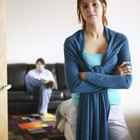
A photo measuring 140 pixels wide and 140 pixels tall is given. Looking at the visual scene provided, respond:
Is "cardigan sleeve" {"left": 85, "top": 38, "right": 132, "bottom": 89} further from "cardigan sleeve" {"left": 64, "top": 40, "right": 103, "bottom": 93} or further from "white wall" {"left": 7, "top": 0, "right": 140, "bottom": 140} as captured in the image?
"white wall" {"left": 7, "top": 0, "right": 140, "bottom": 140}

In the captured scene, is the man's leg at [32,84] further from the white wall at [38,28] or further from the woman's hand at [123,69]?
the woman's hand at [123,69]

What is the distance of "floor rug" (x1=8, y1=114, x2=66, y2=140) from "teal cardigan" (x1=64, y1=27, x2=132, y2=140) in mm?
2028

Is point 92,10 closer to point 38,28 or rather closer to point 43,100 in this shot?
point 43,100

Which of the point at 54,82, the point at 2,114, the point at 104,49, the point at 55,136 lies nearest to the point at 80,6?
the point at 104,49

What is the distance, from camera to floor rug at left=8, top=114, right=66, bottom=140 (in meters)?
3.75

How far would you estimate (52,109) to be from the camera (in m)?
5.12

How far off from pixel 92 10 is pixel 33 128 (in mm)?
2767

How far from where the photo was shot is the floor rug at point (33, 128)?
375 cm

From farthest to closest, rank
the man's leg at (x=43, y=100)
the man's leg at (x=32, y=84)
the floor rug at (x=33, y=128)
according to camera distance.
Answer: the man's leg at (x=32, y=84), the man's leg at (x=43, y=100), the floor rug at (x=33, y=128)

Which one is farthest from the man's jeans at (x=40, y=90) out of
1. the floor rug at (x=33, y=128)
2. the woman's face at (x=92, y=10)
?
the woman's face at (x=92, y=10)

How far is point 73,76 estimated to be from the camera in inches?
69.4

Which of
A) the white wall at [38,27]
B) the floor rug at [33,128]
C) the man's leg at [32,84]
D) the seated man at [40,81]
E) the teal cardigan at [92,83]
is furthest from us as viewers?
the white wall at [38,27]

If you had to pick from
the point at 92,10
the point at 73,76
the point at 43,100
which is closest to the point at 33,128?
the point at 43,100

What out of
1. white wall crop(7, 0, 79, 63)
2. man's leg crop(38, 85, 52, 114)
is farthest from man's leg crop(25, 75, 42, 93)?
white wall crop(7, 0, 79, 63)
